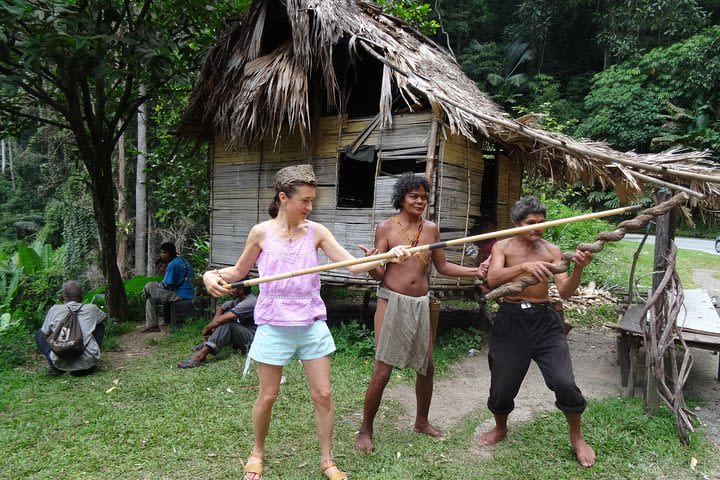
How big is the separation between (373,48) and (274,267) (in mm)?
4204

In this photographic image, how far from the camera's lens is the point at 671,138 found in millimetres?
17812

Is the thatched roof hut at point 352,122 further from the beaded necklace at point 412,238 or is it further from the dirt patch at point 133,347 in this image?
the beaded necklace at point 412,238

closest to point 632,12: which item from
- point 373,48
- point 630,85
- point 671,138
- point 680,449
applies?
point 630,85

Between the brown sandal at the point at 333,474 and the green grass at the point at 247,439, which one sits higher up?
the brown sandal at the point at 333,474

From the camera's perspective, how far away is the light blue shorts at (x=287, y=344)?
9.35 ft

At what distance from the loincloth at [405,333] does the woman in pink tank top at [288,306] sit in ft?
1.62

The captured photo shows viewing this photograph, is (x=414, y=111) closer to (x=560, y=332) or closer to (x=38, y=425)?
(x=560, y=332)

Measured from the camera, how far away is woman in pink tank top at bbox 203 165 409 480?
285 cm

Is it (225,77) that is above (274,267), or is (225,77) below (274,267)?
above

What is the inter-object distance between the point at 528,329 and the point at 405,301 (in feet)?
2.94

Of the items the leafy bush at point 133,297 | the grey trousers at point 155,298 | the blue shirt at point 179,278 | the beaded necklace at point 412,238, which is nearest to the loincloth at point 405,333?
the beaded necklace at point 412,238

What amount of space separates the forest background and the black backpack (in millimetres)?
2124

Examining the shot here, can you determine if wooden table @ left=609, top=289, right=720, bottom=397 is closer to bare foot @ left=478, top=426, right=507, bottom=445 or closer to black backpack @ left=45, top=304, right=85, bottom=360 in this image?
bare foot @ left=478, top=426, right=507, bottom=445

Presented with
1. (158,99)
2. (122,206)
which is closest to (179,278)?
(158,99)
